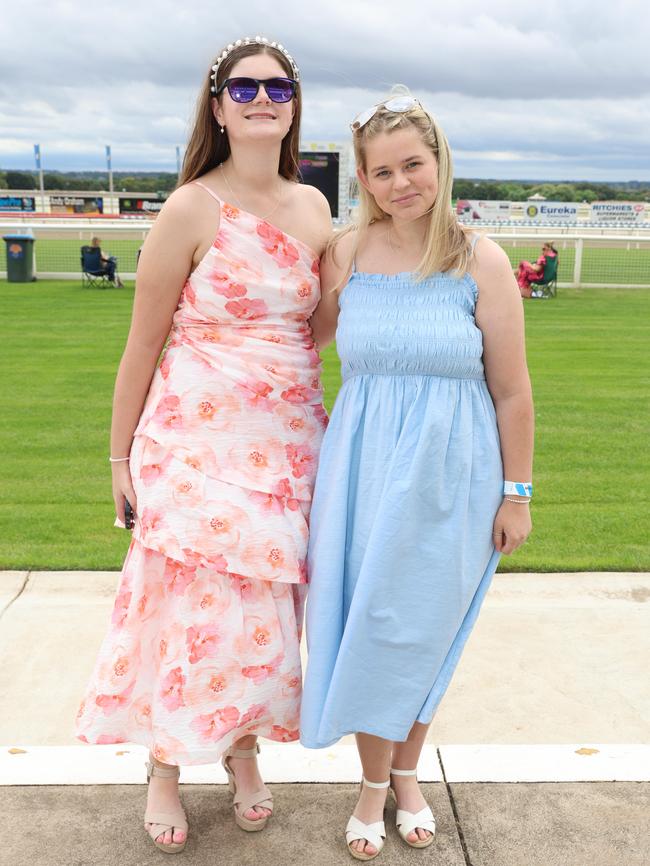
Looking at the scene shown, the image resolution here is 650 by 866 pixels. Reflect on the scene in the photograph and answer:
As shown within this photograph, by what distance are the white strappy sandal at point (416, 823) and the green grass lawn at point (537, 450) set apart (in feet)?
6.44

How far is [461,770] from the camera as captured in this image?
2.73 metres

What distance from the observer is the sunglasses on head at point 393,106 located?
87.7 inches

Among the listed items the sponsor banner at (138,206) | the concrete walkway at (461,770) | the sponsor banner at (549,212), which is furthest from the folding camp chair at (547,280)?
the sponsor banner at (138,206)

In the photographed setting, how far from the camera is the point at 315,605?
2363 mm

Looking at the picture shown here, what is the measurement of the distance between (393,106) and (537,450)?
4.48 meters

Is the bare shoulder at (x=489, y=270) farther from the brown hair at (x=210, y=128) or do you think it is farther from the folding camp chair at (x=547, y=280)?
the folding camp chair at (x=547, y=280)

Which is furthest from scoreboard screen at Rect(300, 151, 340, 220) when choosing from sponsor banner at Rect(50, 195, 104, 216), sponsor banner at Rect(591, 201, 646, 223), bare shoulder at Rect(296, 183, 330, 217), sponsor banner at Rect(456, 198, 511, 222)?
sponsor banner at Rect(50, 195, 104, 216)

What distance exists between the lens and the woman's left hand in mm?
2363

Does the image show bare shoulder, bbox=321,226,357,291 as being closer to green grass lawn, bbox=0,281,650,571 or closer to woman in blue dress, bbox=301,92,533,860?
woman in blue dress, bbox=301,92,533,860

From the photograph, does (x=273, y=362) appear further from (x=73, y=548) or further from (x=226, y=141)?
(x=73, y=548)

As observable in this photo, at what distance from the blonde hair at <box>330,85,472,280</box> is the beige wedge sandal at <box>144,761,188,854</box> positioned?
146cm

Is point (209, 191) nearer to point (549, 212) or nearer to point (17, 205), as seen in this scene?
point (549, 212)

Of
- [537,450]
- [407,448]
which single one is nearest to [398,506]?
[407,448]

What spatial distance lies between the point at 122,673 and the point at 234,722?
323 millimetres
